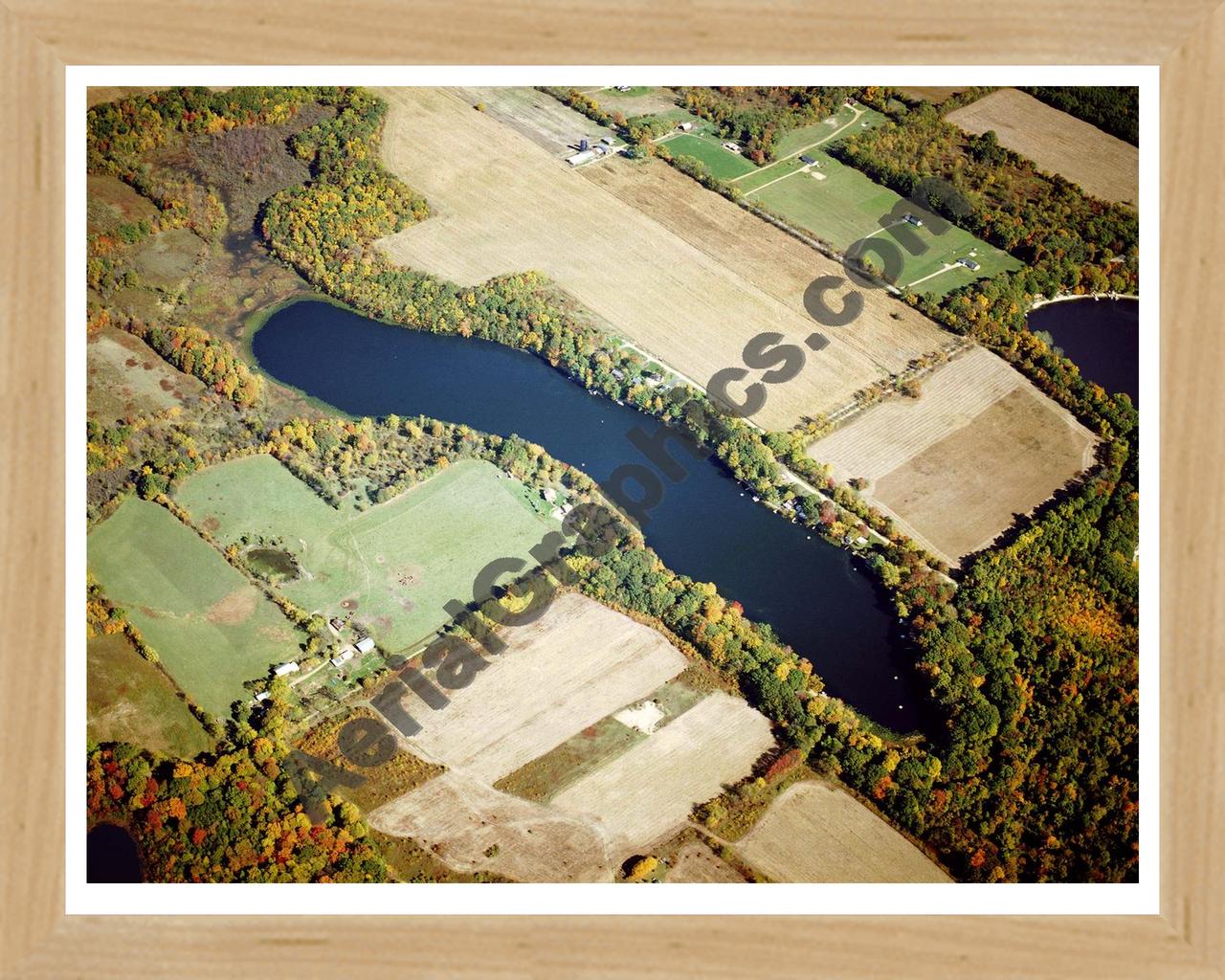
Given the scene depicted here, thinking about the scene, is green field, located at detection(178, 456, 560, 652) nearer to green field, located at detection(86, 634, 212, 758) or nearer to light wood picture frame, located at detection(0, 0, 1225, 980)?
green field, located at detection(86, 634, 212, 758)

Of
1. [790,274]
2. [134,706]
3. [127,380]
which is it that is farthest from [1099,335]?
[134,706]

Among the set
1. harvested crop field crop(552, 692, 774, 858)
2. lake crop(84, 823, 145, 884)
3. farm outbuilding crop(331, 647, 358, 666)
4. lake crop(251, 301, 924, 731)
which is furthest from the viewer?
lake crop(251, 301, 924, 731)

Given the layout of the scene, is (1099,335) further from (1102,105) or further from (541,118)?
(541,118)

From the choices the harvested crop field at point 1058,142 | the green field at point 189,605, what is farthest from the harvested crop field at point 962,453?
the green field at point 189,605

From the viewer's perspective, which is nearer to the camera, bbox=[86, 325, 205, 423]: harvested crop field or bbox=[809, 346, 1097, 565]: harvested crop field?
bbox=[809, 346, 1097, 565]: harvested crop field

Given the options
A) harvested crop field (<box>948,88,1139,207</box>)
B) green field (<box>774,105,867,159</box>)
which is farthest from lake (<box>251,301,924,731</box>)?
harvested crop field (<box>948,88,1139,207</box>)
